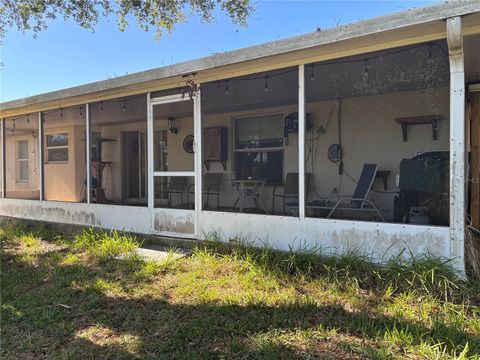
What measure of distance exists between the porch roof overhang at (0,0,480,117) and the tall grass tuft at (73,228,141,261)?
219 cm

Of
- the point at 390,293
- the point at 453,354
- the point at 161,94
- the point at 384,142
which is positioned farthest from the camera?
the point at 384,142

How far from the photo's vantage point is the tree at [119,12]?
7172 mm

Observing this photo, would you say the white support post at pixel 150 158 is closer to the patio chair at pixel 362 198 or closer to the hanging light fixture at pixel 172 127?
the patio chair at pixel 362 198

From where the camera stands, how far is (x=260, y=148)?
25.6 ft

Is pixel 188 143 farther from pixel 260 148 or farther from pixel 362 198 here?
pixel 362 198

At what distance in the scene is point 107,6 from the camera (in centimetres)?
756

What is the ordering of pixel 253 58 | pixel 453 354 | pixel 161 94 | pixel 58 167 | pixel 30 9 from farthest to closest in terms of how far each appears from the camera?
pixel 58 167
pixel 30 9
pixel 161 94
pixel 253 58
pixel 453 354

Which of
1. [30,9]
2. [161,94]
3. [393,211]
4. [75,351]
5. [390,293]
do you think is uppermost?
[30,9]

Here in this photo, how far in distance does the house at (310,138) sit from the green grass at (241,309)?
1.43 ft

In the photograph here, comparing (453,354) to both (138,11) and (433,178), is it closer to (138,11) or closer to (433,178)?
(433,178)

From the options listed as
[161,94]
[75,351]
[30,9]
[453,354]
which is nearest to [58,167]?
[30,9]

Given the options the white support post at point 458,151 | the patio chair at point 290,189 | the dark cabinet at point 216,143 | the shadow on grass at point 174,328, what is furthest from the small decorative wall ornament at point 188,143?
the white support post at point 458,151

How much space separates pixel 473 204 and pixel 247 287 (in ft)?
11.5

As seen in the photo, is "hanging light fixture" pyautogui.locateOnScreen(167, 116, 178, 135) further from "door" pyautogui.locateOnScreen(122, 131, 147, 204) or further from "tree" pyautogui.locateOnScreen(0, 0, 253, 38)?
"tree" pyautogui.locateOnScreen(0, 0, 253, 38)
